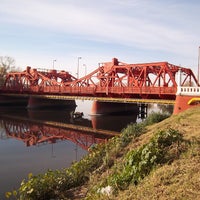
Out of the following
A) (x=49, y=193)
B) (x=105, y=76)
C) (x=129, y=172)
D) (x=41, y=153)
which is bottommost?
(x=41, y=153)

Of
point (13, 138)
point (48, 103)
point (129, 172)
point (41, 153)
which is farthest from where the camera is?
point (48, 103)

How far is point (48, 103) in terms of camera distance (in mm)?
76250

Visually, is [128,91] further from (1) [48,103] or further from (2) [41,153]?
(1) [48,103]

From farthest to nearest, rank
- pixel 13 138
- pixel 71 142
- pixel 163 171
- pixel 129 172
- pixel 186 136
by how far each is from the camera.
A: pixel 13 138, pixel 71 142, pixel 186 136, pixel 129 172, pixel 163 171

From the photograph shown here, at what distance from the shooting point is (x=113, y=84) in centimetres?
5541

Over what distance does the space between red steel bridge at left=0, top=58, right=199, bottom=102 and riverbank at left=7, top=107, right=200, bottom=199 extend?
21614 mm

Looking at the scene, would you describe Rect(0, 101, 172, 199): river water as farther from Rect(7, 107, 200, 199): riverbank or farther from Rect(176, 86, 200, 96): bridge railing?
Rect(176, 86, 200, 96): bridge railing

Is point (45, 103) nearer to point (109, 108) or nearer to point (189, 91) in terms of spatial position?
point (109, 108)

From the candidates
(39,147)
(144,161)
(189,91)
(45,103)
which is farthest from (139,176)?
(45,103)

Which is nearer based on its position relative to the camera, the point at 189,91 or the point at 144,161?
the point at 144,161

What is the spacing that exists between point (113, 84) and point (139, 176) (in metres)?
47.0

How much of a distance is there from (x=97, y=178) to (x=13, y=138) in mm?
23984

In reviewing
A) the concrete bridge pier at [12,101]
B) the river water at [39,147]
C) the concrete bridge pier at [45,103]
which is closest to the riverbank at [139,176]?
the river water at [39,147]

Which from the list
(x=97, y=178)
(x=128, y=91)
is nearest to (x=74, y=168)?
(x=97, y=178)
